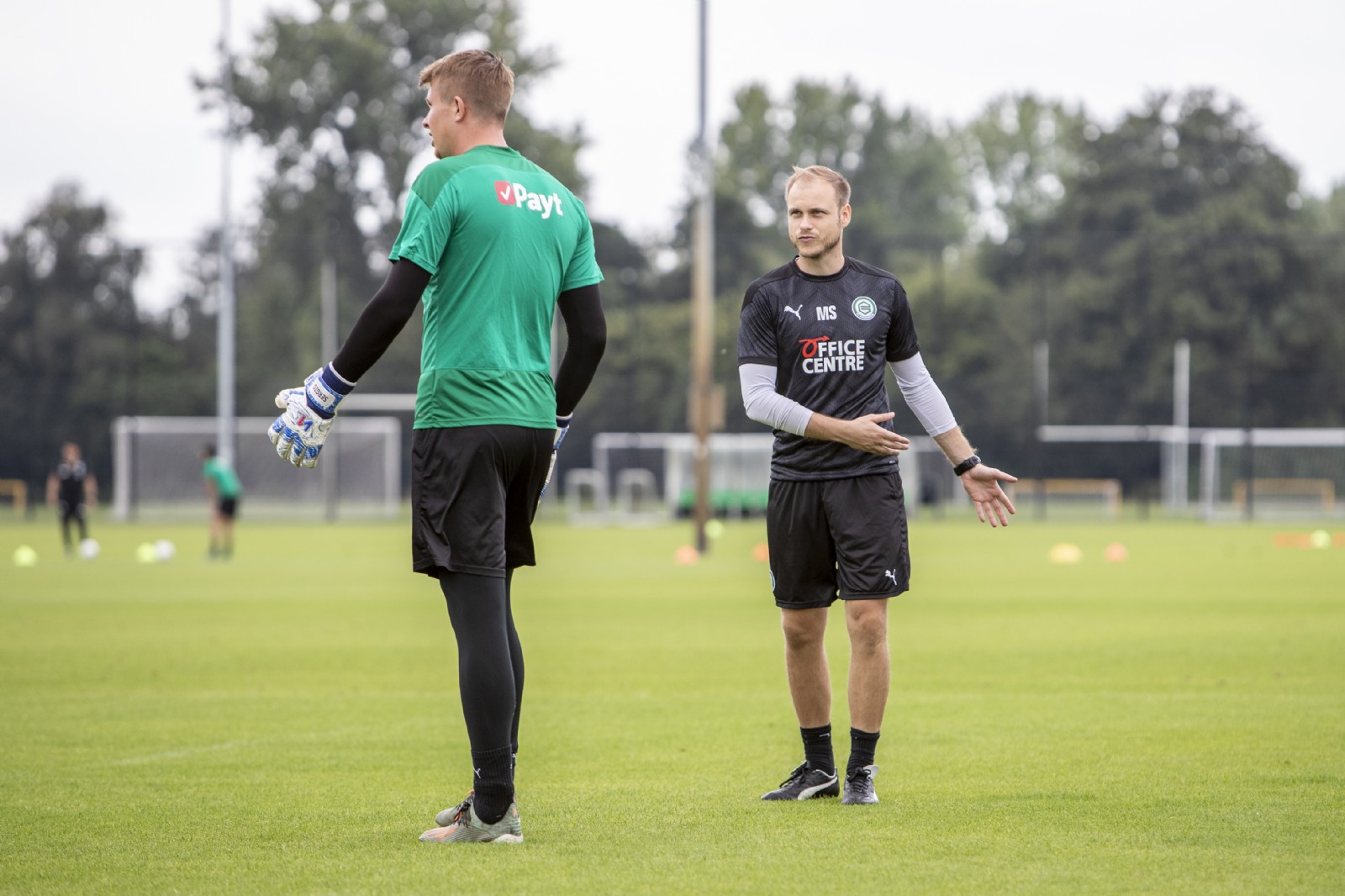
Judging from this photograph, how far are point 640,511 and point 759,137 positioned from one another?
34546 millimetres

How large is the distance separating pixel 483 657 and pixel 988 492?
Result: 6.44ft

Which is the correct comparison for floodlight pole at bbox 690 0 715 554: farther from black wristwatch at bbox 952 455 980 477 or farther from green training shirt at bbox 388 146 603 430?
green training shirt at bbox 388 146 603 430

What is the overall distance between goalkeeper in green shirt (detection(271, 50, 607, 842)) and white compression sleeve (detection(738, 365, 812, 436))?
0.93 meters

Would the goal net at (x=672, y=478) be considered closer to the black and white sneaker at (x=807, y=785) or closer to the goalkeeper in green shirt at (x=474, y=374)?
the black and white sneaker at (x=807, y=785)

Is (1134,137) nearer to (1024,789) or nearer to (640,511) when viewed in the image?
(640,511)

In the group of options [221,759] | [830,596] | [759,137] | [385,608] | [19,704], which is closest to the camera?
[830,596]

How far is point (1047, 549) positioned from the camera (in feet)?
88.7

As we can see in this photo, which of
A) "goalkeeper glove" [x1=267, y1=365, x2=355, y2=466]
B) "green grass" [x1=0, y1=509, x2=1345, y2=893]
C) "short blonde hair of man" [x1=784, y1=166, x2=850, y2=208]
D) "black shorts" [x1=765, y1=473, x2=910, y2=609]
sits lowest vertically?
"green grass" [x1=0, y1=509, x2=1345, y2=893]

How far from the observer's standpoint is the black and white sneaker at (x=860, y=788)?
18.2 feet

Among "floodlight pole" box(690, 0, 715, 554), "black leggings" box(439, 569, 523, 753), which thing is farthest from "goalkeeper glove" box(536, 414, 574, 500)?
"floodlight pole" box(690, 0, 715, 554)

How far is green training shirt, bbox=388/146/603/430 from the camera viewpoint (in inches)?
186

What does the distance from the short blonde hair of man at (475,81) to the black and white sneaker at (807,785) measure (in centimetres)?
241

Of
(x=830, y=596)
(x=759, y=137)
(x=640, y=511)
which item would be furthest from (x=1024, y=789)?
(x=759, y=137)

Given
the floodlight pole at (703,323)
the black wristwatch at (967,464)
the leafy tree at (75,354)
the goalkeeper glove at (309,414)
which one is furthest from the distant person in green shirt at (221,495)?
the goalkeeper glove at (309,414)
